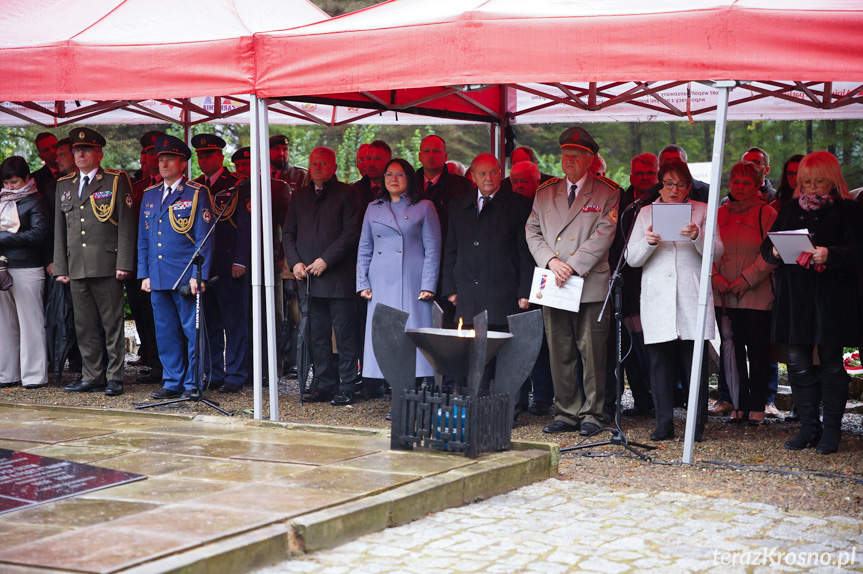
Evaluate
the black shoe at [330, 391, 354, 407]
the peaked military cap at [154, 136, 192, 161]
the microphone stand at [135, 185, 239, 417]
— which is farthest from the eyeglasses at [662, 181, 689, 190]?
the peaked military cap at [154, 136, 192, 161]

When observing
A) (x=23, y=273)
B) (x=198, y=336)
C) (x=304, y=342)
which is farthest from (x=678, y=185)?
(x=23, y=273)

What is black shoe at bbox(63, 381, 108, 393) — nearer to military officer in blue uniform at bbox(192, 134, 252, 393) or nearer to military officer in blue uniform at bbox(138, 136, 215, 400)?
military officer in blue uniform at bbox(138, 136, 215, 400)

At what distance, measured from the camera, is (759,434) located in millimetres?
6637

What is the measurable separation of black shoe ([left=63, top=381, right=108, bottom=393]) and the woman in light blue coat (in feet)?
7.96

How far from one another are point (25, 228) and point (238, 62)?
9.71ft

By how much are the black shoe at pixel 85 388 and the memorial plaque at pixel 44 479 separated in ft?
11.2

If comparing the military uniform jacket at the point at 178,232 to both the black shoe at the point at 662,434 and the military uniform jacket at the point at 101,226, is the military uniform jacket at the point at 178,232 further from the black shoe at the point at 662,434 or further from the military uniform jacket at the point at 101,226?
the black shoe at the point at 662,434

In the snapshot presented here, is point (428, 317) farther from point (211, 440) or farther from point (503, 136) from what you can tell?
point (503, 136)

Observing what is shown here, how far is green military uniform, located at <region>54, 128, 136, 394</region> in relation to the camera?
788cm

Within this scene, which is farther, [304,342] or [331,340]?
[331,340]

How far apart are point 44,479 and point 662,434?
3642 mm

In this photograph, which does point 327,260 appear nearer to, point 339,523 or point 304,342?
point 304,342

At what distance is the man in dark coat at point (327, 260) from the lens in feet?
24.8

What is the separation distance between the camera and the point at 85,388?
8.17 metres
